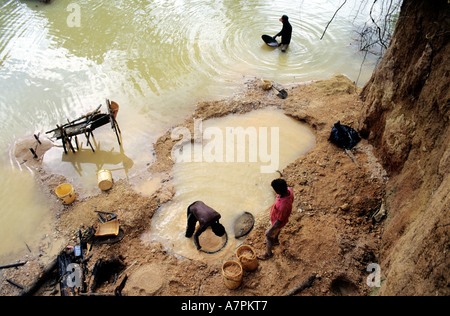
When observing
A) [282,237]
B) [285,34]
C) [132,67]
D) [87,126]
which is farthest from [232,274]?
[285,34]

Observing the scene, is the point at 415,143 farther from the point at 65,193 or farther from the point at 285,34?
the point at 285,34

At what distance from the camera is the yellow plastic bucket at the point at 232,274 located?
15.3 feet

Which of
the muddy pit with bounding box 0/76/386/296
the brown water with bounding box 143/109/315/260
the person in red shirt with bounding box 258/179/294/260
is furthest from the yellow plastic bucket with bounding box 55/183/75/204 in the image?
the person in red shirt with bounding box 258/179/294/260

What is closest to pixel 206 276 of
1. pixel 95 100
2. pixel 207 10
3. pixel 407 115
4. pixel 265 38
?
pixel 407 115

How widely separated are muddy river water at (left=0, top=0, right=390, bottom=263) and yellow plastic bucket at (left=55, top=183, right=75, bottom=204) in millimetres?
413

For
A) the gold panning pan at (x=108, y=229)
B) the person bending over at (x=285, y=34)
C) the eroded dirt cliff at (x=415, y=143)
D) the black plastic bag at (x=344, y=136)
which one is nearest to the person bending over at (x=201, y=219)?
the gold panning pan at (x=108, y=229)

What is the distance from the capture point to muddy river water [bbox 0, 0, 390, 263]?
24.3 feet

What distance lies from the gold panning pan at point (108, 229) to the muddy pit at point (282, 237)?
0.52ft

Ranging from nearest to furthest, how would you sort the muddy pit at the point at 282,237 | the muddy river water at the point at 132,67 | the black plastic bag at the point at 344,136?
the muddy pit at the point at 282,237 < the black plastic bag at the point at 344,136 < the muddy river water at the point at 132,67

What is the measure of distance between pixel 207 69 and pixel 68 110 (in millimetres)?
5102

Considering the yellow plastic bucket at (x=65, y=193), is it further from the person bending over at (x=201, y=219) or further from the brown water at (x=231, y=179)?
the person bending over at (x=201, y=219)
